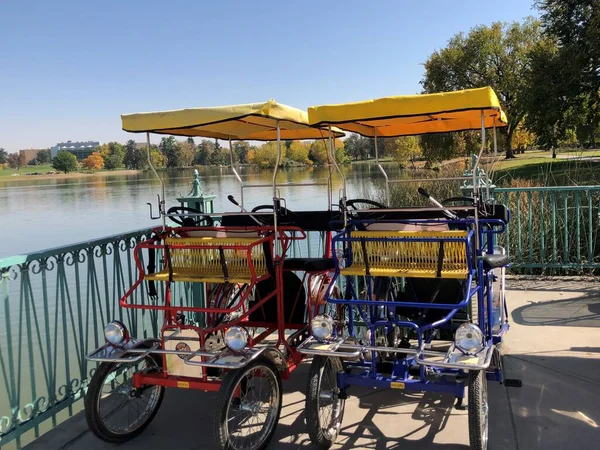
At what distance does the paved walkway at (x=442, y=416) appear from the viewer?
10.8 ft

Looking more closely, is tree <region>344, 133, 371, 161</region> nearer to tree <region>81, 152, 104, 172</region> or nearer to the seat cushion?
the seat cushion

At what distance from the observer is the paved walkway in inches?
130

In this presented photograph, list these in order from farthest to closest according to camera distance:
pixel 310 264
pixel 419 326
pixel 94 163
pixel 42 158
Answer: pixel 42 158 → pixel 94 163 → pixel 310 264 → pixel 419 326

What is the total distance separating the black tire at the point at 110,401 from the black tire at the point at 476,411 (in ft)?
6.80

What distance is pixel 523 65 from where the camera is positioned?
3303cm

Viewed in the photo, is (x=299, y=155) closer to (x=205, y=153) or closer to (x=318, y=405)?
(x=205, y=153)

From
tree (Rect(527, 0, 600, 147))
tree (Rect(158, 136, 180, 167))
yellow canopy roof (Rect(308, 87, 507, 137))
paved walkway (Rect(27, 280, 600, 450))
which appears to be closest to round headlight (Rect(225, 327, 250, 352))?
paved walkway (Rect(27, 280, 600, 450))

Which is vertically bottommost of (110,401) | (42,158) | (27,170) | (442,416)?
(442,416)

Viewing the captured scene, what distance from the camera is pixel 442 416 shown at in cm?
361

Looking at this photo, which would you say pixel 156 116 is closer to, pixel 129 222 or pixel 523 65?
pixel 129 222

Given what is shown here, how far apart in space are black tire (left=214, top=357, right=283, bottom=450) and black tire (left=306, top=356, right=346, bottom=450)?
29 centimetres

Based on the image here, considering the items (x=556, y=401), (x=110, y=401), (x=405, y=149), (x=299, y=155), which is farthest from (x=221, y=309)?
(x=405, y=149)

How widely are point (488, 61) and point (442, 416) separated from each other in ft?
114

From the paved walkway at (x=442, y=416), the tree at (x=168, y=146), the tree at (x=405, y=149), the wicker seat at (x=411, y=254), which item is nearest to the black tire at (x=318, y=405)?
the paved walkway at (x=442, y=416)
